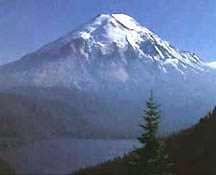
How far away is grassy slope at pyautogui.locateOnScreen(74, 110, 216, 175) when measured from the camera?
119062 millimetres

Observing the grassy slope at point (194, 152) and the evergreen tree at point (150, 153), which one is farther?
the grassy slope at point (194, 152)

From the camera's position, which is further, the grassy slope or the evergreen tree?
the grassy slope

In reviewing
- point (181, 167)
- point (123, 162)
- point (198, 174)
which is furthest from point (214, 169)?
point (123, 162)

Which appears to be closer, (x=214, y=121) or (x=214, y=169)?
(x=214, y=169)

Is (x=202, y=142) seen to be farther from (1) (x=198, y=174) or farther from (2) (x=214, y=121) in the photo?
(1) (x=198, y=174)

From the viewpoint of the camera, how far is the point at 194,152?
137m

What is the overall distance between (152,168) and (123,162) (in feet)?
481

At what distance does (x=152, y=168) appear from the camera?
23641 millimetres

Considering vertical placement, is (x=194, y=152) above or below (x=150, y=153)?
above

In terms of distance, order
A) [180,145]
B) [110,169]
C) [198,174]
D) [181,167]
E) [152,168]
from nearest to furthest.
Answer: [152,168]
[198,174]
[181,167]
[180,145]
[110,169]

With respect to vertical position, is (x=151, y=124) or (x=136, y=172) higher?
(x=151, y=124)

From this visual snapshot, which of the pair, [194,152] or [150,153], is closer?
[150,153]

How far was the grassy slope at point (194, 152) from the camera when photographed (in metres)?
119

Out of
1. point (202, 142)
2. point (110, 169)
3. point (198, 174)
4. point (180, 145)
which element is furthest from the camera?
point (110, 169)
